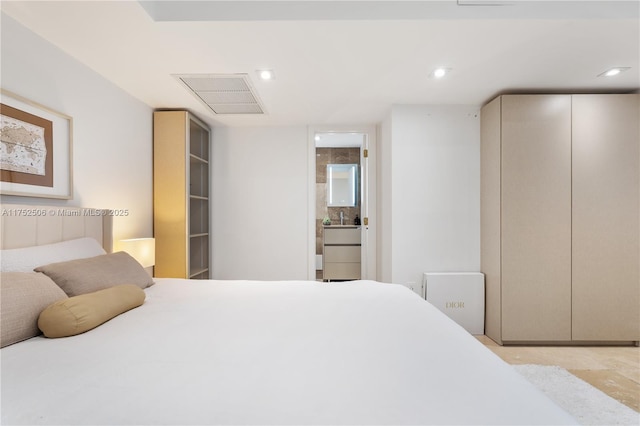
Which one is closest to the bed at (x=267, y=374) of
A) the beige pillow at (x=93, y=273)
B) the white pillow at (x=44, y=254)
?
the beige pillow at (x=93, y=273)

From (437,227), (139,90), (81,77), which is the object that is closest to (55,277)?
(81,77)

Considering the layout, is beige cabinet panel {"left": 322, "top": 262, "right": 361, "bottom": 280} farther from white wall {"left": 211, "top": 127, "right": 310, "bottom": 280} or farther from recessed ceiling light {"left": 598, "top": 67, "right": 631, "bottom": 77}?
recessed ceiling light {"left": 598, "top": 67, "right": 631, "bottom": 77}

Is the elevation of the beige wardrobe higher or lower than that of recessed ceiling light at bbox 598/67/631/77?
lower

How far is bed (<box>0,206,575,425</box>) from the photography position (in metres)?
0.72

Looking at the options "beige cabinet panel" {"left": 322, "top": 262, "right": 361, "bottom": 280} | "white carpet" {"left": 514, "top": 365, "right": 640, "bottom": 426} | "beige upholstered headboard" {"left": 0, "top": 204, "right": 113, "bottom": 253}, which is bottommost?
"white carpet" {"left": 514, "top": 365, "right": 640, "bottom": 426}

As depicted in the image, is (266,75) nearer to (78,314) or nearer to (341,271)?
(78,314)

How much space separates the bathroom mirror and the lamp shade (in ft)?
12.4

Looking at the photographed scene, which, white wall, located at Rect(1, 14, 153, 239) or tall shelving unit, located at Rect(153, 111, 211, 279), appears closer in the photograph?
white wall, located at Rect(1, 14, 153, 239)

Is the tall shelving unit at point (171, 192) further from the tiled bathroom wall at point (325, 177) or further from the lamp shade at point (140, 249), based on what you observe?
the tiled bathroom wall at point (325, 177)

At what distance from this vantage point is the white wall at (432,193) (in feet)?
10.5

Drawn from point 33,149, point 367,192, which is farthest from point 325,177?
point 33,149

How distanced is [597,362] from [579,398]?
0.85m

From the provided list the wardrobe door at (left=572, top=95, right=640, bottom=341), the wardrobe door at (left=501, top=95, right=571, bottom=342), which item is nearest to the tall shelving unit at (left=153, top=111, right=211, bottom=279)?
the wardrobe door at (left=501, top=95, right=571, bottom=342)

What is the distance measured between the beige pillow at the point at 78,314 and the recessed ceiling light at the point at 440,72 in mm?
2649
